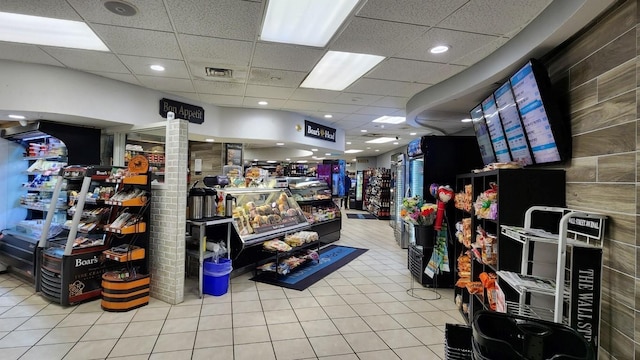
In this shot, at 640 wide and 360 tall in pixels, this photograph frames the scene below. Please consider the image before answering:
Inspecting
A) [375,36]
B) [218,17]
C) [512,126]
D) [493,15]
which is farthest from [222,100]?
[512,126]

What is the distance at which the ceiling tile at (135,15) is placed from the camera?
2637 mm

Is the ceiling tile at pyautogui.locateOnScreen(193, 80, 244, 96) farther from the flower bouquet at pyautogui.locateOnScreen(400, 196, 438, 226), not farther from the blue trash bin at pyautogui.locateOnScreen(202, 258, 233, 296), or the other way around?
the flower bouquet at pyautogui.locateOnScreen(400, 196, 438, 226)

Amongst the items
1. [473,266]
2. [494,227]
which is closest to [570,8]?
[494,227]

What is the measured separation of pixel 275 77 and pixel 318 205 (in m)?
3.88

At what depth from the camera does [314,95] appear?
5.53 meters

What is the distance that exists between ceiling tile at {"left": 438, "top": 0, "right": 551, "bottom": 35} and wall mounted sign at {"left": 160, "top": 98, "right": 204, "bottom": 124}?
4667 mm

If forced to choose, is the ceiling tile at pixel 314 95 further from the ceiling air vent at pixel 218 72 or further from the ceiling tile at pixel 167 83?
the ceiling tile at pixel 167 83

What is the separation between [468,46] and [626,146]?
193 centimetres

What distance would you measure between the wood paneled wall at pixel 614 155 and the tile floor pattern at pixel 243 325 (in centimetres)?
147

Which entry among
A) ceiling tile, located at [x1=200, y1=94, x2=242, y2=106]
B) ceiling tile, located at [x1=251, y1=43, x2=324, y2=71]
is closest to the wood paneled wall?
ceiling tile, located at [x1=251, y1=43, x2=324, y2=71]

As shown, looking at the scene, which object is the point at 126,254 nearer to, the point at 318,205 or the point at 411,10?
the point at 411,10

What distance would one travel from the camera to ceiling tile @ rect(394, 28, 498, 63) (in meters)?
3.09

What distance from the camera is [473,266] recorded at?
3.61 m

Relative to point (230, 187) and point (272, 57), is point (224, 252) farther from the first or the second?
point (272, 57)
